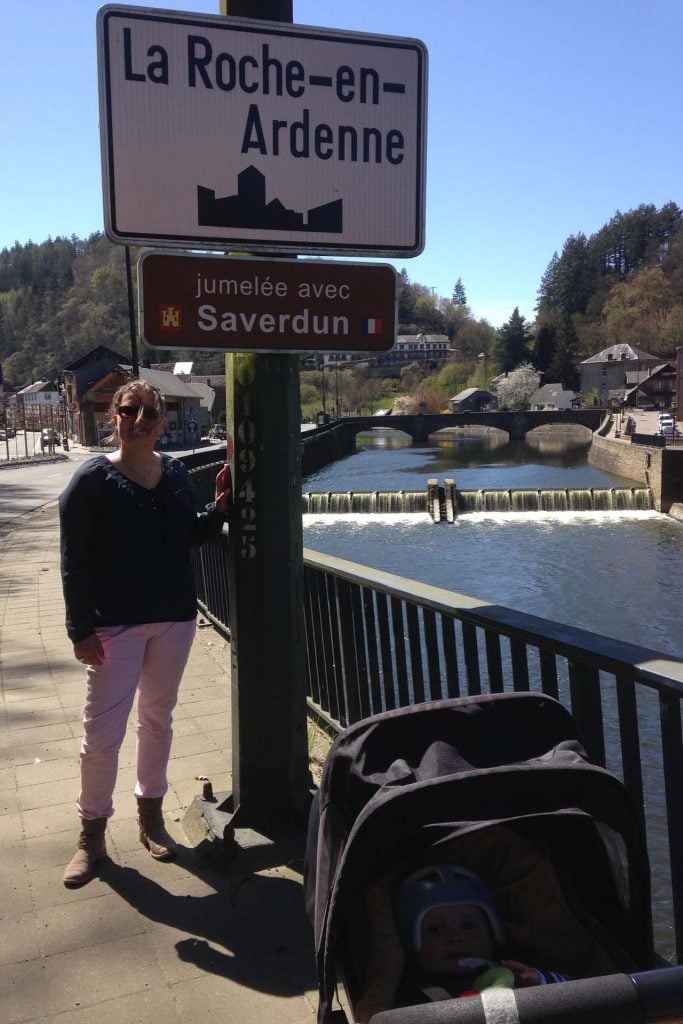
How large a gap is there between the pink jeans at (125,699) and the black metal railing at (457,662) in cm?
86

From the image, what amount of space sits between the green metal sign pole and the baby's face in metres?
1.30

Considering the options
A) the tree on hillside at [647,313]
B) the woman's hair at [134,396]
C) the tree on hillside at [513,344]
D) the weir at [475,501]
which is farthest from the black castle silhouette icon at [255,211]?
the tree on hillside at [513,344]

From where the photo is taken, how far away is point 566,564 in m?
24.5

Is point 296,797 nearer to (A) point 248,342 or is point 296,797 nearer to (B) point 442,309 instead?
(A) point 248,342

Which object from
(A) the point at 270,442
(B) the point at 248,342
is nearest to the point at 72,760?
(A) the point at 270,442

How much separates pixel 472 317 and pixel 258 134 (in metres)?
176

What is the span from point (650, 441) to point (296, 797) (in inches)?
1607

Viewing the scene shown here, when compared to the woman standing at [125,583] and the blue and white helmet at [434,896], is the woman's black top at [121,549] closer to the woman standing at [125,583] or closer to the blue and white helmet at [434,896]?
the woman standing at [125,583]

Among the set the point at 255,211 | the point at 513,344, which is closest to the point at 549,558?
the point at 255,211

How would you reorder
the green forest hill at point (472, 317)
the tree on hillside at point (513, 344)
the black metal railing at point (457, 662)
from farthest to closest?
the tree on hillside at point (513, 344)
the green forest hill at point (472, 317)
the black metal railing at point (457, 662)

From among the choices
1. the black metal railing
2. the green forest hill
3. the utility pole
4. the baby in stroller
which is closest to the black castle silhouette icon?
the utility pole

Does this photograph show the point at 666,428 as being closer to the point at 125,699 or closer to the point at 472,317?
the point at 125,699

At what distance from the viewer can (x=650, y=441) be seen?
4094 cm

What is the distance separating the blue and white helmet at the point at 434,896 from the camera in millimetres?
1757
